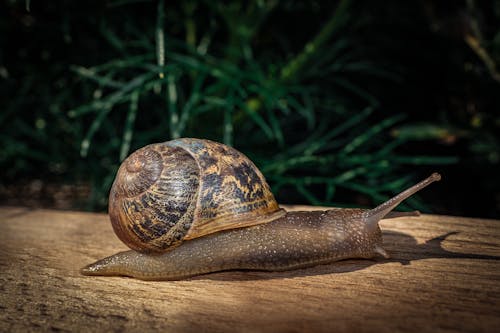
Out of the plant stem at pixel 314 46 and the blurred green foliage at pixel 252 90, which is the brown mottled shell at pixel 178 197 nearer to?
the blurred green foliage at pixel 252 90

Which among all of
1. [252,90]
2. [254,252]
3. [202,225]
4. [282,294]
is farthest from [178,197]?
[252,90]

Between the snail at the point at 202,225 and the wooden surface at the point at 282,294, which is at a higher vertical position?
the snail at the point at 202,225

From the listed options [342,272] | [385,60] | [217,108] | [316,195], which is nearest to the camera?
[342,272]

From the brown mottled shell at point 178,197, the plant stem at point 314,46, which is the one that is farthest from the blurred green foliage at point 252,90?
the brown mottled shell at point 178,197

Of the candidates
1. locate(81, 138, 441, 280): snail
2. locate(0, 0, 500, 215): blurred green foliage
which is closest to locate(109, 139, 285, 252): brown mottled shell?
locate(81, 138, 441, 280): snail

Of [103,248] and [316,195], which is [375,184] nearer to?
[316,195]

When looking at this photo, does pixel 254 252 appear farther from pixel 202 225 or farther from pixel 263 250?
pixel 202 225

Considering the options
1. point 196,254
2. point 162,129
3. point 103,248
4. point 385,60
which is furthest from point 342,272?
point 385,60

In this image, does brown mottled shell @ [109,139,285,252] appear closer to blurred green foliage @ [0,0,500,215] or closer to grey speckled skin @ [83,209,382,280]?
grey speckled skin @ [83,209,382,280]
